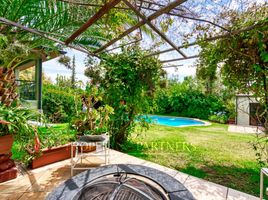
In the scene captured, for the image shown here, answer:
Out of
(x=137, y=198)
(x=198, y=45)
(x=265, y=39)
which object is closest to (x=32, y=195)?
(x=137, y=198)

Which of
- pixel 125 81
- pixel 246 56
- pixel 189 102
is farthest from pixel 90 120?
pixel 189 102

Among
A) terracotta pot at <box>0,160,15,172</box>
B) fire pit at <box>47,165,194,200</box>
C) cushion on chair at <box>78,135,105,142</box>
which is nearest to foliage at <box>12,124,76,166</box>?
terracotta pot at <box>0,160,15,172</box>

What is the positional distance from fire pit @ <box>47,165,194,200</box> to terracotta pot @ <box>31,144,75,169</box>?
207cm

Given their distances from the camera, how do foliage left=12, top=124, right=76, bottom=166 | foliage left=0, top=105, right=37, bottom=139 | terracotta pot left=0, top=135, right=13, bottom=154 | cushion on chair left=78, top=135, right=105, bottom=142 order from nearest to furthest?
foliage left=0, top=105, right=37, bottom=139 < terracotta pot left=0, top=135, right=13, bottom=154 < foliage left=12, top=124, right=76, bottom=166 < cushion on chair left=78, top=135, right=105, bottom=142

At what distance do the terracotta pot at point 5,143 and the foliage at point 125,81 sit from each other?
2.44m

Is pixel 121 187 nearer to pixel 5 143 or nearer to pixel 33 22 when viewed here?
pixel 5 143

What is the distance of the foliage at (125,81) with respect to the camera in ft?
15.5

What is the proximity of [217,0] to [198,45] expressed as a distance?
0.95 m

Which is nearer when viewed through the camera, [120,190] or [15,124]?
[120,190]

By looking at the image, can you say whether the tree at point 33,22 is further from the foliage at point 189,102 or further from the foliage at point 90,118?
the foliage at point 189,102

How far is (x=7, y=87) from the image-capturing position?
128 inches

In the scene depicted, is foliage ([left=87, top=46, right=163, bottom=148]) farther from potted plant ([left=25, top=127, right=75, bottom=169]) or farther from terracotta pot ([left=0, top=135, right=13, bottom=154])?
terracotta pot ([left=0, top=135, right=13, bottom=154])

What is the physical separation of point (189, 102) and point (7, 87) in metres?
12.9

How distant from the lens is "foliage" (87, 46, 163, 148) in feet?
15.5
